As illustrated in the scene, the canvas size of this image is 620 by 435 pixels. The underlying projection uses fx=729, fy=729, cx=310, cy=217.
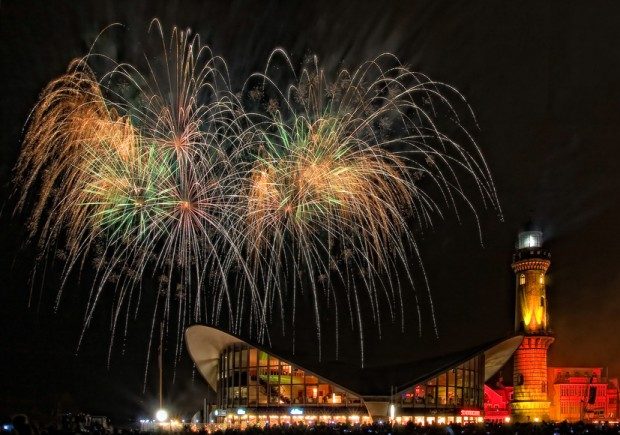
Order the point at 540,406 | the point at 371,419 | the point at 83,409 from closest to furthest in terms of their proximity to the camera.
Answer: the point at 371,419 → the point at 540,406 → the point at 83,409

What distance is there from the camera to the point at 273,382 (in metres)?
57.3

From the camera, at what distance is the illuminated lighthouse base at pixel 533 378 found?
70.2 metres

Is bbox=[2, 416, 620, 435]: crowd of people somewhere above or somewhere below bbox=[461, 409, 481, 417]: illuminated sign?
above

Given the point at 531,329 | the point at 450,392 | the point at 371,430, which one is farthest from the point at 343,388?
the point at 371,430

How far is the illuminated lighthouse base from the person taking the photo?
70.2m

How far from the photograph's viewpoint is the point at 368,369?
6003 centimetres

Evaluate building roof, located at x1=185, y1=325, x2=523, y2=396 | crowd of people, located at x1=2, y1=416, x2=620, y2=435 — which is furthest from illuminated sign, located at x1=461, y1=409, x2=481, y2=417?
crowd of people, located at x1=2, y1=416, x2=620, y2=435

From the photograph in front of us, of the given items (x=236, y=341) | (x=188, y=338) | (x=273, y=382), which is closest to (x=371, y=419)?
(x=273, y=382)

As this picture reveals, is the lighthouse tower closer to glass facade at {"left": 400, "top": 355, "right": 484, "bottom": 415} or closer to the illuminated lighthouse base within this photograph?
the illuminated lighthouse base

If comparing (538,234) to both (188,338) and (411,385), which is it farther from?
(188,338)

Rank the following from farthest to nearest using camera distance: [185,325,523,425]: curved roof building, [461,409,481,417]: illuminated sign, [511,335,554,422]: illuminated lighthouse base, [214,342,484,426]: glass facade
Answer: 1. [511,335,554,422]: illuminated lighthouse base
2. [461,409,481,417]: illuminated sign
3. [214,342,484,426]: glass facade
4. [185,325,523,425]: curved roof building

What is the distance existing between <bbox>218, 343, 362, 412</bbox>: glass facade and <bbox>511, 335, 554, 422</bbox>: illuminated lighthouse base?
2323cm

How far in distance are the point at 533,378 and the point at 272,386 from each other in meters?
27.7

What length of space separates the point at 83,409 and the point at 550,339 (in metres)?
56.2
